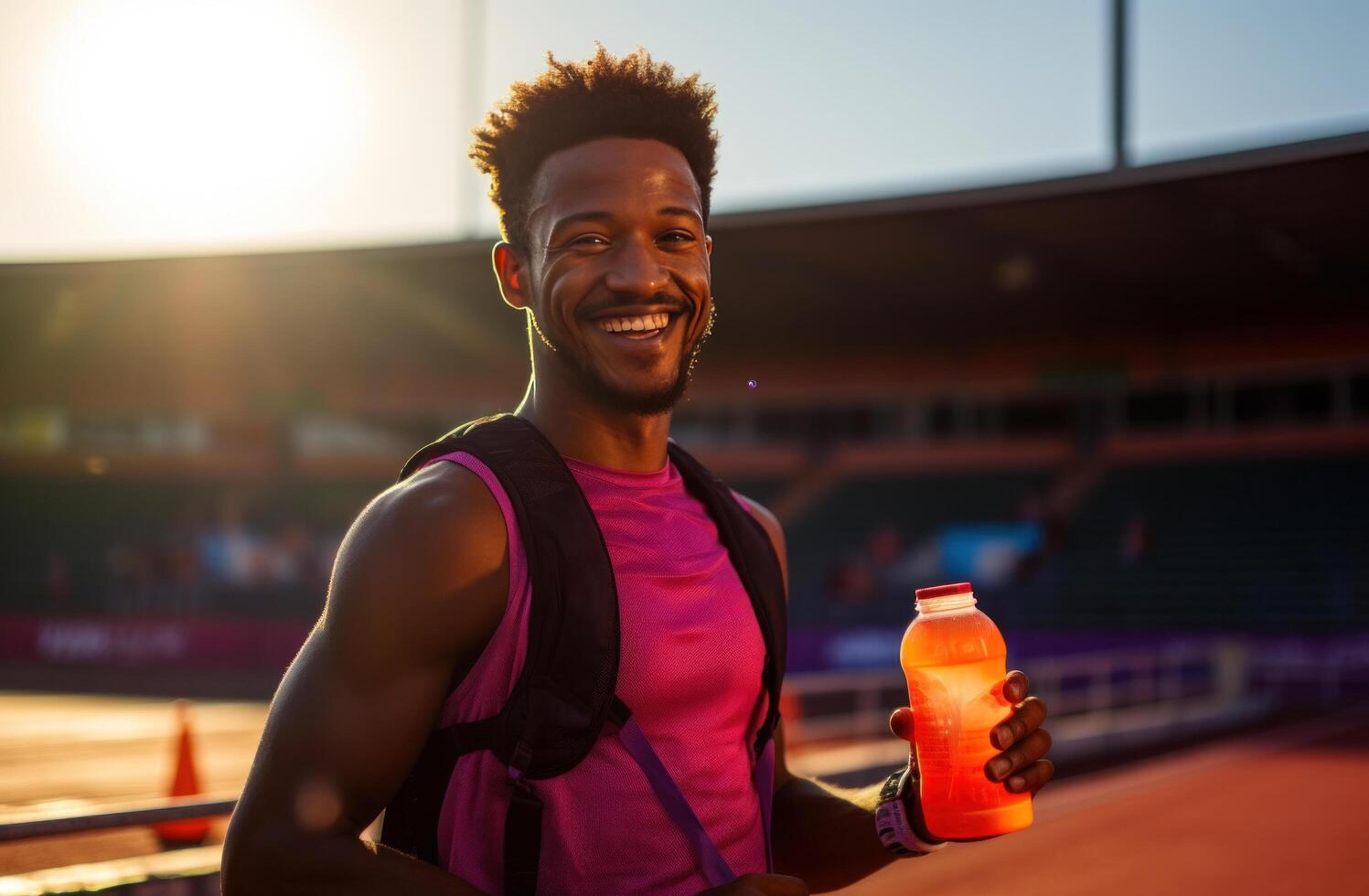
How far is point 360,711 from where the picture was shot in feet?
6.48

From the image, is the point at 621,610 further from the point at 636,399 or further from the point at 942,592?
the point at 942,592

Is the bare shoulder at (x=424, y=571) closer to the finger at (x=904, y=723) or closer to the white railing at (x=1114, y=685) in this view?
the finger at (x=904, y=723)

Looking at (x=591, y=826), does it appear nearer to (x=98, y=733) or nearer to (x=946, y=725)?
(x=946, y=725)

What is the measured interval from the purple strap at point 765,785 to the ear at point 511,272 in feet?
2.99

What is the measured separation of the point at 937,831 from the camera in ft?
7.98

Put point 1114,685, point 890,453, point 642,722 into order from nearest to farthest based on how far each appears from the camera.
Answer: point 642,722
point 1114,685
point 890,453

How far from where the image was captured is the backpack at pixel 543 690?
81.7 inches

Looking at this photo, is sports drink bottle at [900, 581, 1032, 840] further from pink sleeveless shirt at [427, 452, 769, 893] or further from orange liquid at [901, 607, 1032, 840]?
pink sleeveless shirt at [427, 452, 769, 893]

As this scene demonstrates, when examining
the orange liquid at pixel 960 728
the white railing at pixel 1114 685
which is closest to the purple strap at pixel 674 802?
the orange liquid at pixel 960 728

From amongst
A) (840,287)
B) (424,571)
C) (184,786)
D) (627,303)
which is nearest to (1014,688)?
(627,303)

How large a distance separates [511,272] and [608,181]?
0.27 metres

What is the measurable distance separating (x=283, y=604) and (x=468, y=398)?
431 inches

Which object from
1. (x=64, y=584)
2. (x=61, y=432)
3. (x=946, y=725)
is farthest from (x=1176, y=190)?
(x=61, y=432)

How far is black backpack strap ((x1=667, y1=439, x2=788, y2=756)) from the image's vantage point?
2.46 metres
